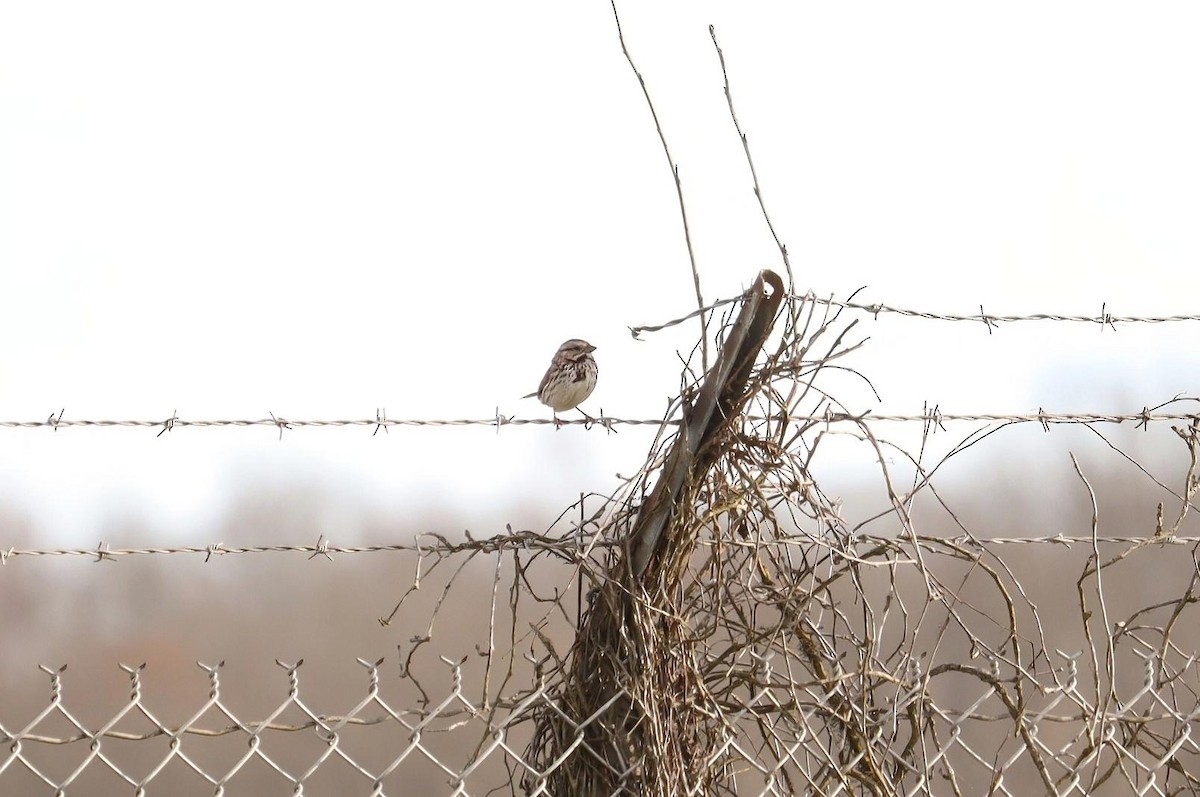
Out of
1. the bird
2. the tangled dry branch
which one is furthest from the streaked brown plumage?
the tangled dry branch

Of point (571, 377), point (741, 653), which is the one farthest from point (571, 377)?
point (741, 653)

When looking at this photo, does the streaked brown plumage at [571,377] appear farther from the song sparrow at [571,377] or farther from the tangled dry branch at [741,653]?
the tangled dry branch at [741,653]

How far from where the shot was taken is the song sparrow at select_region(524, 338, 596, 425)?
11.5ft

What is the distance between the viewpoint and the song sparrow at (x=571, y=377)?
351cm

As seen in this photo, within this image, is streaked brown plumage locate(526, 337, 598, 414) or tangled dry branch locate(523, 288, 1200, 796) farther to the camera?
streaked brown plumage locate(526, 337, 598, 414)

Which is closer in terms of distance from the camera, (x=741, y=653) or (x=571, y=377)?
(x=741, y=653)

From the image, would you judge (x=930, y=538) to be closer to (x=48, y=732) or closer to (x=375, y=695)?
(x=375, y=695)

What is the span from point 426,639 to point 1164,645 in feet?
4.53

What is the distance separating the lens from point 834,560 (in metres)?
1.71

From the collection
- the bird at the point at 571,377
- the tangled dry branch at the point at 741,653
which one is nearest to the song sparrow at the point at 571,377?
the bird at the point at 571,377

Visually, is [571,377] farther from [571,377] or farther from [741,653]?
[741,653]

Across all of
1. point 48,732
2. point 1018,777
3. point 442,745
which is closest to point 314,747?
point 442,745

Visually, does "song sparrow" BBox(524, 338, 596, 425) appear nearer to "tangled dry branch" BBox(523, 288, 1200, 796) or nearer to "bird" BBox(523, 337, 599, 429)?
"bird" BBox(523, 337, 599, 429)

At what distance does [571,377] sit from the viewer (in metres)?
3.49
